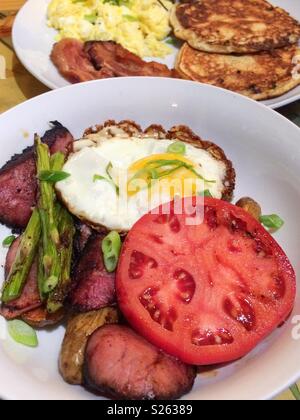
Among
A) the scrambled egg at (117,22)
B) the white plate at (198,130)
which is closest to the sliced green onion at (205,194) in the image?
the white plate at (198,130)

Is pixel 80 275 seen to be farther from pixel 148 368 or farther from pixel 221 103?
pixel 221 103

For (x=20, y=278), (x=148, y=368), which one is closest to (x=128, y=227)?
(x=20, y=278)

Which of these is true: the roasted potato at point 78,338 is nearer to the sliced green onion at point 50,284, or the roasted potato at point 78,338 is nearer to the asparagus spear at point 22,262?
the sliced green onion at point 50,284

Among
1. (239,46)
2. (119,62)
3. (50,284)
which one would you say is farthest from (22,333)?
(239,46)

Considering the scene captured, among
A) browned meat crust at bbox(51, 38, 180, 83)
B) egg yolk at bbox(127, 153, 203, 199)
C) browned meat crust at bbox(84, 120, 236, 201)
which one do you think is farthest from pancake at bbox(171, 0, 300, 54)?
egg yolk at bbox(127, 153, 203, 199)

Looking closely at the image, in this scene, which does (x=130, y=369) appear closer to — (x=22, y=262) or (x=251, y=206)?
(x=22, y=262)

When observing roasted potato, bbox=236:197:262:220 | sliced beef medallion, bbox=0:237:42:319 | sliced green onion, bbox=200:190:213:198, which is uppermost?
sliced green onion, bbox=200:190:213:198

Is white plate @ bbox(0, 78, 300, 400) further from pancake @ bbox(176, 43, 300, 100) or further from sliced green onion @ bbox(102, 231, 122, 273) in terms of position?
pancake @ bbox(176, 43, 300, 100)

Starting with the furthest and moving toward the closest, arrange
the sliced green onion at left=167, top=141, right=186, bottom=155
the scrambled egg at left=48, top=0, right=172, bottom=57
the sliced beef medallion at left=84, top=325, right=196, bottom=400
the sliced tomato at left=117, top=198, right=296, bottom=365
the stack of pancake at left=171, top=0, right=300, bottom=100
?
the scrambled egg at left=48, top=0, right=172, bottom=57, the stack of pancake at left=171, top=0, right=300, bottom=100, the sliced green onion at left=167, top=141, right=186, bottom=155, the sliced tomato at left=117, top=198, right=296, bottom=365, the sliced beef medallion at left=84, top=325, right=196, bottom=400
